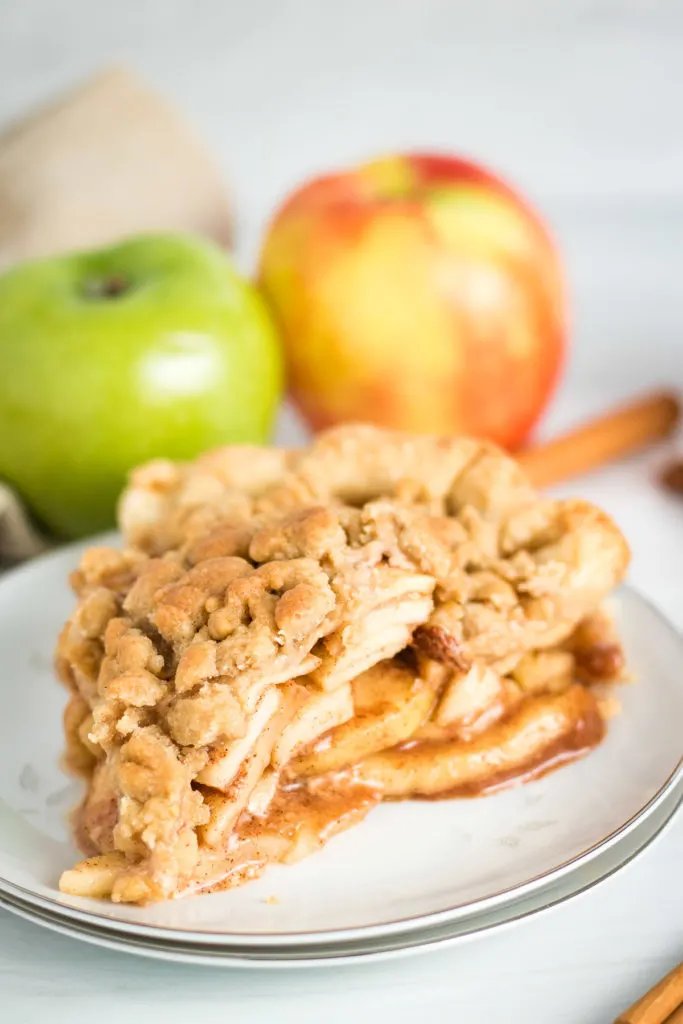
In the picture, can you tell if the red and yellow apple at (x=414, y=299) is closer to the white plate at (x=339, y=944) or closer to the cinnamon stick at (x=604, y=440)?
the cinnamon stick at (x=604, y=440)

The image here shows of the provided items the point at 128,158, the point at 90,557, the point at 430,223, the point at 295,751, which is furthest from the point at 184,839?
the point at 128,158

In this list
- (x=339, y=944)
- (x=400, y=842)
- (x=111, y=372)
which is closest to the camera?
(x=339, y=944)

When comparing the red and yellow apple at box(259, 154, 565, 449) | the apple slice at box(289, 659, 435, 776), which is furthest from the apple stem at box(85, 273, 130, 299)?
the apple slice at box(289, 659, 435, 776)

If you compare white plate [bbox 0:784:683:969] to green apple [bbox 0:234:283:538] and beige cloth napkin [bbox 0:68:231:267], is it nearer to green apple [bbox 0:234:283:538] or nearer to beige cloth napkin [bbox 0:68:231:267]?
green apple [bbox 0:234:283:538]

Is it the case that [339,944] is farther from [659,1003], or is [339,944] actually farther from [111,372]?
[111,372]

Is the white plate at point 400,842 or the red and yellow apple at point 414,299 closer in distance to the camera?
the white plate at point 400,842

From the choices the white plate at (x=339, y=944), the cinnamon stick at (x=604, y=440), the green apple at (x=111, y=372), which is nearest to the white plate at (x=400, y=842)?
the white plate at (x=339, y=944)

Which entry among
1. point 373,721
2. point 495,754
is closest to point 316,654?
point 373,721
